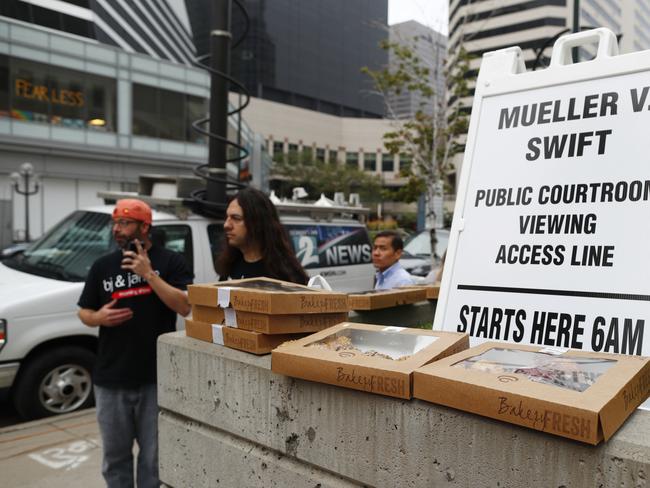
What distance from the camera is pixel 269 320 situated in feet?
6.70

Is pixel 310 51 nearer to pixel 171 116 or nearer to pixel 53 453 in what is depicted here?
pixel 171 116

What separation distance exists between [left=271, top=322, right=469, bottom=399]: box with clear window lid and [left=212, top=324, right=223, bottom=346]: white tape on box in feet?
1.33

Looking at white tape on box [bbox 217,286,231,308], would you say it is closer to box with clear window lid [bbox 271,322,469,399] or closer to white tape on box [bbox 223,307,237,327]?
white tape on box [bbox 223,307,237,327]

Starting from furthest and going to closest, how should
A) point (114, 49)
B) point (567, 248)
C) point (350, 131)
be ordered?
point (350, 131), point (114, 49), point (567, 248)

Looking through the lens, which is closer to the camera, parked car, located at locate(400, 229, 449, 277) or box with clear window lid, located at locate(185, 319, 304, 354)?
box with clear window lid, located at locate(185, 319, 304, 354)

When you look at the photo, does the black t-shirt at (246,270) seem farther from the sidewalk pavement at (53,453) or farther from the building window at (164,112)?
the building window at (164,112)

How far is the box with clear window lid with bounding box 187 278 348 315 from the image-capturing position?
2.02 meters

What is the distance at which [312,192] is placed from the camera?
6500cm

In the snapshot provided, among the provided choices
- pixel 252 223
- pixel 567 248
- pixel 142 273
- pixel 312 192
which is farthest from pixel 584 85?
pixel 312 192

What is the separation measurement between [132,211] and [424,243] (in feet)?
34.8

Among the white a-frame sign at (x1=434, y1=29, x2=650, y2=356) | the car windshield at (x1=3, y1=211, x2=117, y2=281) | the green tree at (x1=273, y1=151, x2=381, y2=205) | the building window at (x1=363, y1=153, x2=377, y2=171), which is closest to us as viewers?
the white a-frame sign at (x1=434, y1=29, x2=650, y2=356)

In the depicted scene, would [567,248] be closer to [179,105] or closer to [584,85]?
[584,85]

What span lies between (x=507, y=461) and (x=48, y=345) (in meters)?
4.94

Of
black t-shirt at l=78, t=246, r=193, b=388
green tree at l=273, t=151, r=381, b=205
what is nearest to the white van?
black t-shirt at l=78, t=246, r=193, b=388
